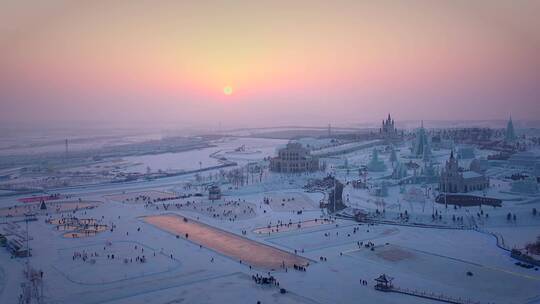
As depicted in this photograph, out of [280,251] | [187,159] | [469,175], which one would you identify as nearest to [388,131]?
[187,159]

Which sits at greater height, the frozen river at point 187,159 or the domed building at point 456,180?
the domed building at point 456,180

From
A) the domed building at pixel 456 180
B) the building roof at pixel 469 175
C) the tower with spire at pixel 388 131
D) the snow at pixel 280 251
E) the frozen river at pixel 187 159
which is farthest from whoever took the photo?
the tower with spire at pixel 388 131

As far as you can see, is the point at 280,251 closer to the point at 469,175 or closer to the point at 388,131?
the point at 469,175

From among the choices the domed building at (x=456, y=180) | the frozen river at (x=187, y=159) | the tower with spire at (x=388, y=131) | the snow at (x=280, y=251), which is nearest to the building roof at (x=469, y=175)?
the domed building at (x=456, y=180)

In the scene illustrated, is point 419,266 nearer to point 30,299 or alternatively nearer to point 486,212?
point 486,212

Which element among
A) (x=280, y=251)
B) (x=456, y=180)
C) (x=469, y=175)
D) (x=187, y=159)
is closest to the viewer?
(x=280, y=251)

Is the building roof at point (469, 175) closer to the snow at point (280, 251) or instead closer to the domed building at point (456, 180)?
the domed building at point (456, 180)

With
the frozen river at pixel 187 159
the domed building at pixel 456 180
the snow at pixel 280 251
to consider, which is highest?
the domed building at pixel 456 180

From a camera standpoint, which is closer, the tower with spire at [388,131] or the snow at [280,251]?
the snow at [280,251]

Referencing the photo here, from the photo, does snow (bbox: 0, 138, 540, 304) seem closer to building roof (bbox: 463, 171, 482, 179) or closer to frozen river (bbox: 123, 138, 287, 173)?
building roof (bbox: 463, 171, 482, 179)

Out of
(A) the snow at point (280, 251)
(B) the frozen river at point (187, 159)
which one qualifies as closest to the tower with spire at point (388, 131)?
(B) the frozen river at point (187, 159)

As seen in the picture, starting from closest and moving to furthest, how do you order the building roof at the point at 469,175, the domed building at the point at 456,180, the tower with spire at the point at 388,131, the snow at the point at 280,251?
the snow at the point at 280,251, the domed building at the point at 456,180, the building roof at the point at 469,175, the tower with spire at the point at 388,131

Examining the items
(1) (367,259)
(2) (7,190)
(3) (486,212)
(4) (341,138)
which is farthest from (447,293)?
(4) (341,138)
